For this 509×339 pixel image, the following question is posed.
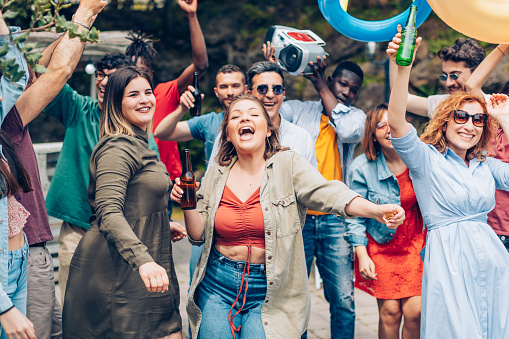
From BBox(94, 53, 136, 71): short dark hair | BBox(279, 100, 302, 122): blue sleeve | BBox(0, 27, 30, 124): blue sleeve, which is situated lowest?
BBox(279, 100, 302, 122): blue sleeve

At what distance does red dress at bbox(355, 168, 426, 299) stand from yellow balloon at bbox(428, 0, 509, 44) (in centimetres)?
99

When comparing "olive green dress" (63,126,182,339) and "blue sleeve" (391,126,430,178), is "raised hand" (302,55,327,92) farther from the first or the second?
"olive green dress" (63,126,182,339)

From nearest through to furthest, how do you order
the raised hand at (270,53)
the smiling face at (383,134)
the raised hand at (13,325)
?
the raised hand at (13,325) < the smiling face at (383,134) < the raised hand at (270,53)

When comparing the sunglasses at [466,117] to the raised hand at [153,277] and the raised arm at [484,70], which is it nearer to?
the raised arm at [484,70]

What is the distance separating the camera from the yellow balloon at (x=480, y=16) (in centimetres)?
333

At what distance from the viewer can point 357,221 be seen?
3.85 metres

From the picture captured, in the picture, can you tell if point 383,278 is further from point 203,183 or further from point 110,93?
point 110,93

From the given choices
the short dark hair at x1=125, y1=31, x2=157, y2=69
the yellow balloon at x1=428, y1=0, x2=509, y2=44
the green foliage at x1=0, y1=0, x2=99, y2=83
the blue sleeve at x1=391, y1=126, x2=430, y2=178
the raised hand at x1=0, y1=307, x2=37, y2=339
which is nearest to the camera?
the green foliage at x1=0, y1=0, x2=99, y2=83

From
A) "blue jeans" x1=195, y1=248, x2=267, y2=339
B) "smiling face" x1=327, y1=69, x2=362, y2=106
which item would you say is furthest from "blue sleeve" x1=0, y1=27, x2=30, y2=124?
"smiling face" x1=327, y1=69, x2=362, y2=106

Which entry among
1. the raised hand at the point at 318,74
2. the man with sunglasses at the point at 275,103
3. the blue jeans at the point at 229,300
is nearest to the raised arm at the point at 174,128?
the man with sunglasses at the point at 275,103

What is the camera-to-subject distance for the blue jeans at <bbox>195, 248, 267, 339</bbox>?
295 centimetres

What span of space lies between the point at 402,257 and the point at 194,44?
232 centimetres

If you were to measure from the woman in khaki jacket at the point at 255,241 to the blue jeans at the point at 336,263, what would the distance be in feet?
3.32

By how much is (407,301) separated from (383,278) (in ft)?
0.73
